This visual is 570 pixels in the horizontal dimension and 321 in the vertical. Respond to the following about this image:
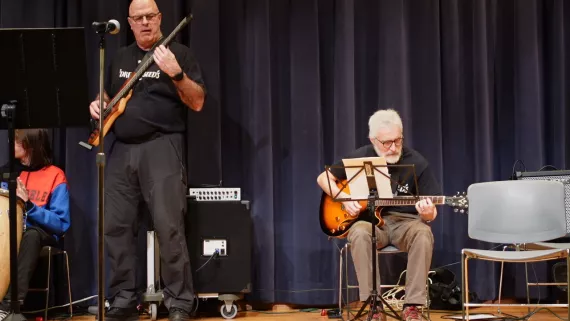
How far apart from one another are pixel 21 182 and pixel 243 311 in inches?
67.5

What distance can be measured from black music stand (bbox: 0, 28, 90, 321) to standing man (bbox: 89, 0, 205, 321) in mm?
1158

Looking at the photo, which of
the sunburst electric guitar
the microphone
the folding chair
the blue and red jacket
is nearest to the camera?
the microphone

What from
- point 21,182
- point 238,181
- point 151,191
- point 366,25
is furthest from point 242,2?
point 21,182

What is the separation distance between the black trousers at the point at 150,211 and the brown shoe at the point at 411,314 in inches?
51.7

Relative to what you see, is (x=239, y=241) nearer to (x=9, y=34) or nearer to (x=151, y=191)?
(x=151, y=191)

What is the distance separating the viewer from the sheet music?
3.85 m

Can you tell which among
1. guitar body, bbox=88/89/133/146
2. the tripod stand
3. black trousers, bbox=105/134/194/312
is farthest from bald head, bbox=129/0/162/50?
the tripod stand

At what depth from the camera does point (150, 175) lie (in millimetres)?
4406

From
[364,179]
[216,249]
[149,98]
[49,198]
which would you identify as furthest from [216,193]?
[364,179]

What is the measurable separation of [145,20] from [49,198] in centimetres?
132

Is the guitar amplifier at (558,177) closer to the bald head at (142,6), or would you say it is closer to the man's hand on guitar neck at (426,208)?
the man's hand on guitar neck at (426,208)

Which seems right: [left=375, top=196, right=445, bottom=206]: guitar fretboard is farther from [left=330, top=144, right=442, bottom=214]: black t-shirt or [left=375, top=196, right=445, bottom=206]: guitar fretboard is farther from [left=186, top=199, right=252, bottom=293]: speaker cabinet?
[left=186, top=199, right=252, bottom=293]: speaker cabinet

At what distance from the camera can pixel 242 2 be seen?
5172mm

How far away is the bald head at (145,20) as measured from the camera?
4414 mm
